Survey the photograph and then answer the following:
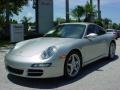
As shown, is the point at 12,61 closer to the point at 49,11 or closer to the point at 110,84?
the point at 110,84

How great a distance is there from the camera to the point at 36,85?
634 centimetres

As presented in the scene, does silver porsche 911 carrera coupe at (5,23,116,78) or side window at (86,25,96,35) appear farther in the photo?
side window at (86,25,96,35)

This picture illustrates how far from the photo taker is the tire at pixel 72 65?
663 centimetres

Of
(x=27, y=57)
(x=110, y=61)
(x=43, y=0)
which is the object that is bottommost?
(x=110, y=61)

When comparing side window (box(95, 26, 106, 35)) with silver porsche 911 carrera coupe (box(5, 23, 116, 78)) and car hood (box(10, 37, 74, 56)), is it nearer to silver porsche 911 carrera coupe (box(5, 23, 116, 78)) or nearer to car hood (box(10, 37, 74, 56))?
silver porsche 911 carrera coupe (box(5, 23, 116, 78))

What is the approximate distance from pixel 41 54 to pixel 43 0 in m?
19.6

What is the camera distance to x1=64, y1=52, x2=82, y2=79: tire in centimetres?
663

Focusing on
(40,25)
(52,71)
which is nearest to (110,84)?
(52,71)

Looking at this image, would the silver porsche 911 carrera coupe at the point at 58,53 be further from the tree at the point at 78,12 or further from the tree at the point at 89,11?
the tree at the point at 89,11

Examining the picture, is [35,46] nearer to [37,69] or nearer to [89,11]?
[37,69]

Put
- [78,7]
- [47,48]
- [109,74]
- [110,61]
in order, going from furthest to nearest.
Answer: [78,7] < [110,61] < [109,74] < [47,48]

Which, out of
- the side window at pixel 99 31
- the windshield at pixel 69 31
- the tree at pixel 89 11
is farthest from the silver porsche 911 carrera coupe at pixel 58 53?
the tree at pixel 89 11

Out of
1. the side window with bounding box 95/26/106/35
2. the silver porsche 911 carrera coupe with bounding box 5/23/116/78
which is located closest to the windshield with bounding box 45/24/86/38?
the silver porsche 911 carrera coupe with bounding box 5/23/116/78

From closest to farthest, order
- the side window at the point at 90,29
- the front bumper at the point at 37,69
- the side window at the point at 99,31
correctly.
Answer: the front bumper at the point at 37,69, the side window at the point at 90,29, the side window at the point at 99,31
